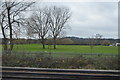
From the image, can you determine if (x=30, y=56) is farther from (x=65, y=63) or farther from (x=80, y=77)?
(x=80, y=77)

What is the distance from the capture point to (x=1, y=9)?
13531mm

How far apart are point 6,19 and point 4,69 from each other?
974cm

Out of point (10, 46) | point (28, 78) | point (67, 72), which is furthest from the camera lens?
point (10, 46)

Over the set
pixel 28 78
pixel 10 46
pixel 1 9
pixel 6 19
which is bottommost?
pixel 28 78

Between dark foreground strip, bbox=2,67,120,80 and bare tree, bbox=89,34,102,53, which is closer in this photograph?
dark foreground strip, bbox=2,67,120,80

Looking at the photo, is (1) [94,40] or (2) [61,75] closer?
(2) [61,75]

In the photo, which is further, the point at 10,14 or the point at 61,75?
the point at 10,14

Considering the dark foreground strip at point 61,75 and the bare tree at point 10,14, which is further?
the bare tree at point 10,14

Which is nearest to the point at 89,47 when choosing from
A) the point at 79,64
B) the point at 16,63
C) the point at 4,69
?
the point at 79,64

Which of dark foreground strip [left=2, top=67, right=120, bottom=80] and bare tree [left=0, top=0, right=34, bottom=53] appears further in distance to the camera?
bare tree [left=0, top=0, right=34, bottom=53]

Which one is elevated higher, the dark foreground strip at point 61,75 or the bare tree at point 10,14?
the bare tree at point 10,14

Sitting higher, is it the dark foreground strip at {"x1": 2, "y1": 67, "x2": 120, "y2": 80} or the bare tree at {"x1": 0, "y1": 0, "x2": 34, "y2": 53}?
the bare tree at {"x1": 0, "y1": 0, "x2": 34, "y2": 53}

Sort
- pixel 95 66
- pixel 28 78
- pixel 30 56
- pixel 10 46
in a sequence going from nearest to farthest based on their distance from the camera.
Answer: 1. pixel 28 78
2. pixel 95 66
3. pixel 30 56
4. pixel 10 46

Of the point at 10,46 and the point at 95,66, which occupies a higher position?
the point at 10,46
